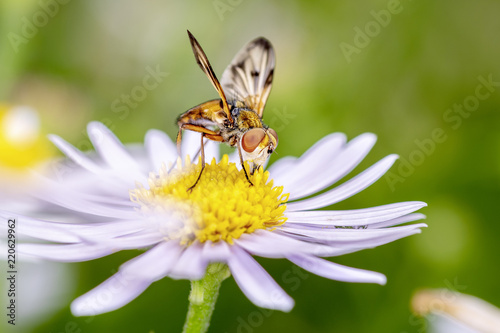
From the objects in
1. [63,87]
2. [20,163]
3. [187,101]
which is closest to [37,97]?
[63,87]

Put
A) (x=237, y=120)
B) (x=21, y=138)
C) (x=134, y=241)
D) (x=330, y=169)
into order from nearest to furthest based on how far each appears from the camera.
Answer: (x=134, y=241), (x=237, y=120), (x=330, y=169), (x=21, y=138)

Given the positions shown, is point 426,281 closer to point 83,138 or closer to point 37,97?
point 83,138

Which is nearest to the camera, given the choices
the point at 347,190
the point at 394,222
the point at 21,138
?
the point at 394,222

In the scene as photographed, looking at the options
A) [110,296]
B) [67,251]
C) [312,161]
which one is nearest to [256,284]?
[110,296]

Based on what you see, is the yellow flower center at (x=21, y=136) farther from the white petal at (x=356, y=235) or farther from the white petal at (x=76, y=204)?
the white petal at (x=356, y=235)

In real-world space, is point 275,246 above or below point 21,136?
below

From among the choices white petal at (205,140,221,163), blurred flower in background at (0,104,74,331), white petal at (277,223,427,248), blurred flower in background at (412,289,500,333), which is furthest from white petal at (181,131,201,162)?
blurred flower in background at (412,289,500,333)

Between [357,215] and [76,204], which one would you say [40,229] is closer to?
[76,204]
